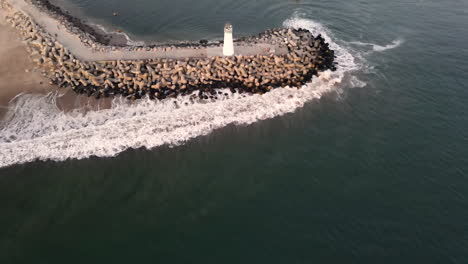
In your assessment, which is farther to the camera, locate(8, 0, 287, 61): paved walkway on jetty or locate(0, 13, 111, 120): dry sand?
locate(8, 0, 287, 61): paved walkway on jetty

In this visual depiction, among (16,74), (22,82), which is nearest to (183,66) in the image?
(22,82)

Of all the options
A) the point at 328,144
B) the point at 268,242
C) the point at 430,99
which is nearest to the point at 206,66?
the point at 328,144

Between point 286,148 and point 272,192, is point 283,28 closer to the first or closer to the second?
point 286,148

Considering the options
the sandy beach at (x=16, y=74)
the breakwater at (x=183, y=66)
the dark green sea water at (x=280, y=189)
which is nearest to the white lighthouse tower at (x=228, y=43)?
the breakwater at (x=183, y=66)

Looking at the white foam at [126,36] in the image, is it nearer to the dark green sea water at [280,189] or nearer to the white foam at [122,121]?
the white foam at [122,121]

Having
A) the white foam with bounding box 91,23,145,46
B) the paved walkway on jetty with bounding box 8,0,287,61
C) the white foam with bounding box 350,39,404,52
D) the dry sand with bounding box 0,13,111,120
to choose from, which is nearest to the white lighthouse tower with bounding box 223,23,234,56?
the paved walkway on jetty with bounding box 8,0,287,61

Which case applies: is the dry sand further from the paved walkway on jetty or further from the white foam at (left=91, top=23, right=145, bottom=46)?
the white foam at (left=91, top=23, right=145, bottom=46)
